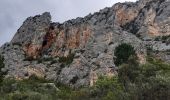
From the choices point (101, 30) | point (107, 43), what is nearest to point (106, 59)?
point (107, 43)

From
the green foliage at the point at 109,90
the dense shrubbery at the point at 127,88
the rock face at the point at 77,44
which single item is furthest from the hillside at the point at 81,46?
the green foliage at the point at 109,90

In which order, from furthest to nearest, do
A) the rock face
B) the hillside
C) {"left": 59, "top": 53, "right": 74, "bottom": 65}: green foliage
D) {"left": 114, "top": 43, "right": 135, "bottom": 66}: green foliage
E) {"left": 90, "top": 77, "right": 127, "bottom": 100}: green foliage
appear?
1. {"left": 59, "top": 53, "right": 74, "bottom": 65}: green foliage
2. the rock face
3. the hillside
4. {"left": 114, "top": 43, "right": 135, "bottom": 66}: green foliage
5. {"left": 90, "top": 77, "right": 127, "bottom": 100}: green foliage

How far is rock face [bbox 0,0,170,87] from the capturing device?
5157 inches

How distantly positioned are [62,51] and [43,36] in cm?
1394

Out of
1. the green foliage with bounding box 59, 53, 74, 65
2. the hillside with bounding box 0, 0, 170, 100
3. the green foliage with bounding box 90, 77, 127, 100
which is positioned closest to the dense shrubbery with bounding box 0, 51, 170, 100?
the green foliage with bounding box 90, 77, 127, 100

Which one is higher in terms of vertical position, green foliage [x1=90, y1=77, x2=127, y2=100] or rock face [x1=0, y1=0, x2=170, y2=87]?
rock face [x1=0, y1=0, x2=170, y2=87]

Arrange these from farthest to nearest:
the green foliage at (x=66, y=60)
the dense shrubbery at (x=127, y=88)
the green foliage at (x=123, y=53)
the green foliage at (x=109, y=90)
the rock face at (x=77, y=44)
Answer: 1. the green foliage at (x=66, y=60)
2. the rock face at (x=77, y=44)
3. the green foliage at (x=123, y=53)
4. the green foliage at (x=109, y=90)
5. the dense shrubbery at (x=127, y=88)

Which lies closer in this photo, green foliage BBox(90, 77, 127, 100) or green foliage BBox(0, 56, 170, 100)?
green foliage BBox(0, 56, 170, 100)

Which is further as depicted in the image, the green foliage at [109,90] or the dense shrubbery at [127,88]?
the green foliage at [109,90]

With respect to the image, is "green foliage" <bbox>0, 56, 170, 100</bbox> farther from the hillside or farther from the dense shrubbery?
the hillside

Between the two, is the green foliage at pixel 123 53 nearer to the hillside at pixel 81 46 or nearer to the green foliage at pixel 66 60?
the hillside at pixel 81 46

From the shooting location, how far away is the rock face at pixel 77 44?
131m

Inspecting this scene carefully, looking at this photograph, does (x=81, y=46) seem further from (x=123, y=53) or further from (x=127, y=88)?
(x=127, y=88)

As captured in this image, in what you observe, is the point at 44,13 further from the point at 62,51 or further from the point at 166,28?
the point at 166,28
